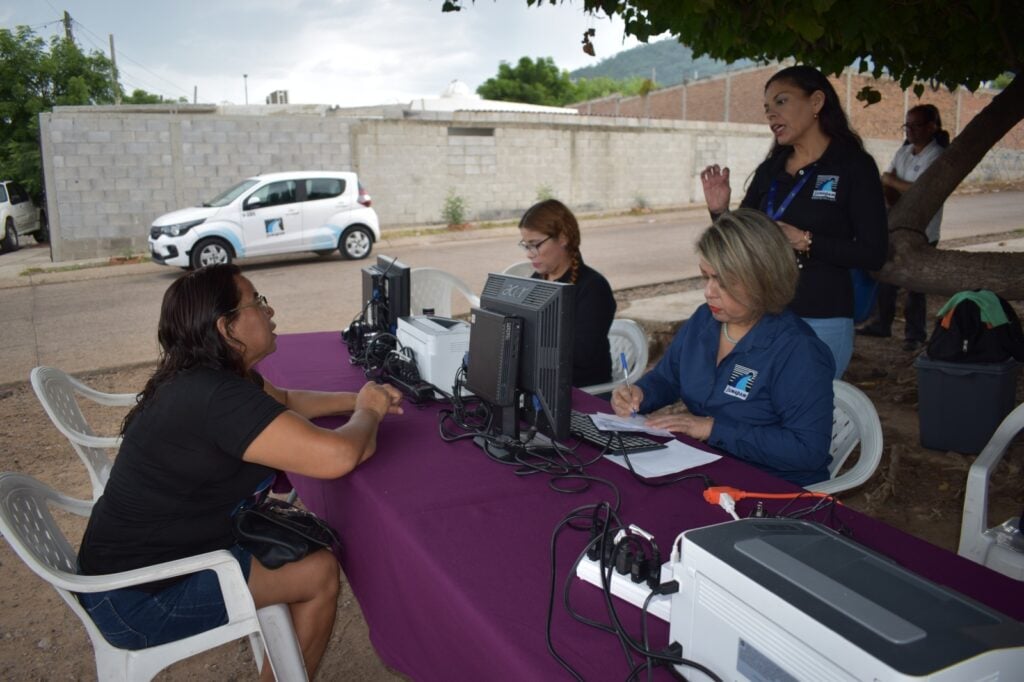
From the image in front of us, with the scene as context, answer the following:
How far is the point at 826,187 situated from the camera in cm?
288

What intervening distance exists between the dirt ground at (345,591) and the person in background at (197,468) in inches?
29.9

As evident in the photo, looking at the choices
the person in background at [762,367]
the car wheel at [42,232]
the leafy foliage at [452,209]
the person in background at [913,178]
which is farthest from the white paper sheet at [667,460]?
the car wheel at [42,232]

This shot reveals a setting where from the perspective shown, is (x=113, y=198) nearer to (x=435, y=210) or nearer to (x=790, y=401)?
(x=435, y=210)

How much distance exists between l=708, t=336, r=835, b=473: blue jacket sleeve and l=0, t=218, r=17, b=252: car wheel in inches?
659

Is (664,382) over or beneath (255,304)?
beneath

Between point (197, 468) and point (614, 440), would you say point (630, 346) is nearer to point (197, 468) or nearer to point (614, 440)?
point (614, 440)

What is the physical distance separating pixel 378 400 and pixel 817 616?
5.53 feet

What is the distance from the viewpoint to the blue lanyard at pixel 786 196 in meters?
2.94

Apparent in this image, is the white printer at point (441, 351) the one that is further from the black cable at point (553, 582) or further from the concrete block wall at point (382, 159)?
the concrete block wall at point (382, 159)

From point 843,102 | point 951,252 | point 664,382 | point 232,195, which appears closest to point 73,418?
point 664,382

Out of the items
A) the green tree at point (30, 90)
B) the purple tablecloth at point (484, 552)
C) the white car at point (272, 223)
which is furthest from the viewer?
the green tree at point (30, 90)

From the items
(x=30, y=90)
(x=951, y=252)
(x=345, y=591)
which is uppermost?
(x=30, y=90)

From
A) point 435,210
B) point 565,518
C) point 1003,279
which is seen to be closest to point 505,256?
point 435,210

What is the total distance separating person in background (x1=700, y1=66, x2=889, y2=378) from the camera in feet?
9.10
